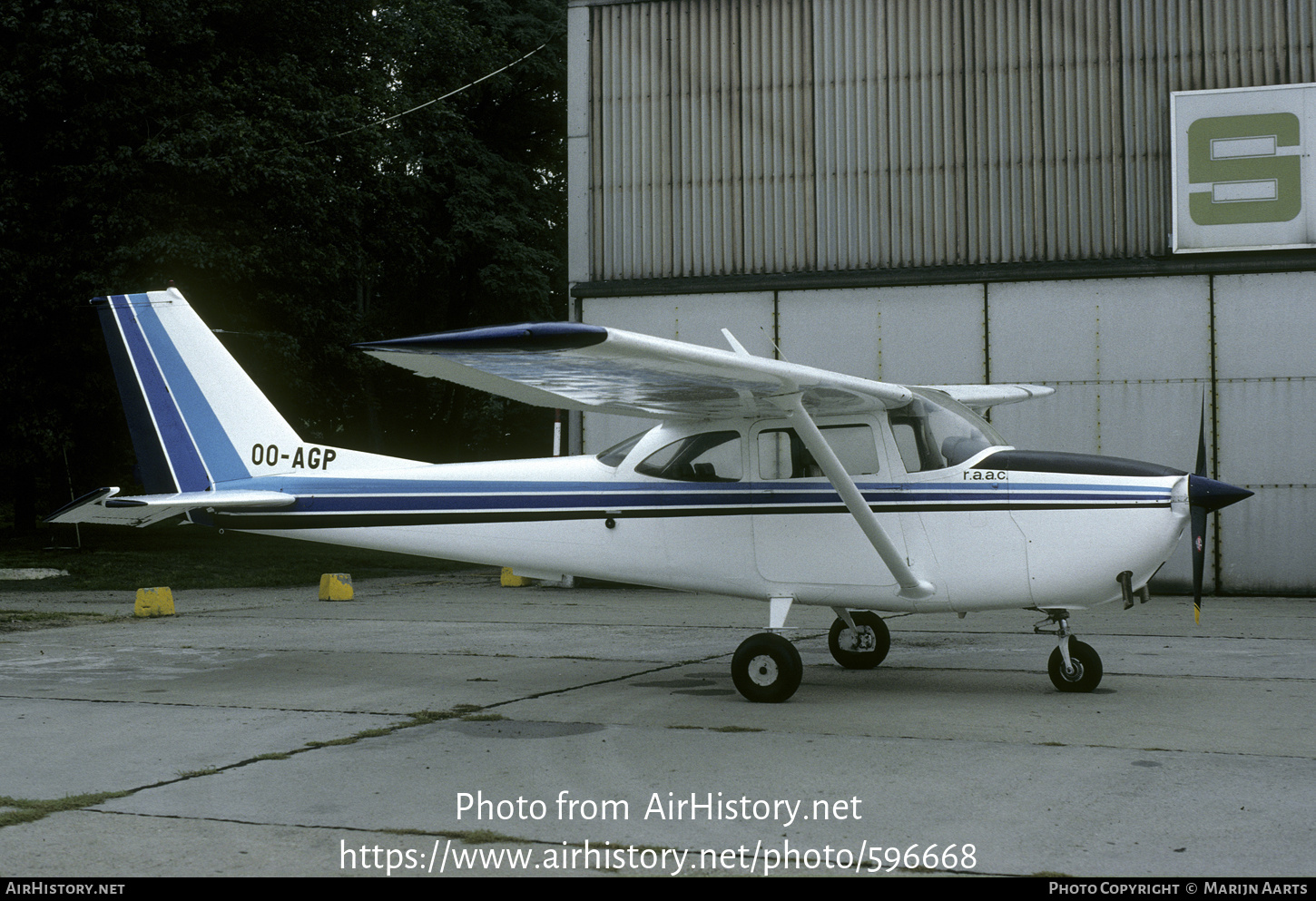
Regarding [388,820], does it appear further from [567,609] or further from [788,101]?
[788,101]

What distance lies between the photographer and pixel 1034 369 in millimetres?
16031

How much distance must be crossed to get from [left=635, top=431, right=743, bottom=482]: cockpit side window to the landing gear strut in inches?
95.5

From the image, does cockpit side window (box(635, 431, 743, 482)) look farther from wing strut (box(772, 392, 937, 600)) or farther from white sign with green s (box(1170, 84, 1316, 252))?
white sign with green s (box(1170, 84, 1316, 252))

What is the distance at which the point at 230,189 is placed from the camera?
2088 cm

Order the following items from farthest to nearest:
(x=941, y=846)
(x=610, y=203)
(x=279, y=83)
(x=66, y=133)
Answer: (x=279, y=83)
(x=66, y=133)
(x=610, y=203)
(x=941, y=846)

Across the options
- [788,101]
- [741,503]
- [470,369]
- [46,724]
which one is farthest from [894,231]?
[46,724]

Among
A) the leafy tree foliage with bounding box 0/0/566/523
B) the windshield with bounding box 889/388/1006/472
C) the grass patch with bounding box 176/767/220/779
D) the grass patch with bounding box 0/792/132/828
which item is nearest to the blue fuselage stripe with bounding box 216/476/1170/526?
the windshield with bounding box 889/388/1006/472

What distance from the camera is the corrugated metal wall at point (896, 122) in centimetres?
1595

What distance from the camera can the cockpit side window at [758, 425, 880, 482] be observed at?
8273mm

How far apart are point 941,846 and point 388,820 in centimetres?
227

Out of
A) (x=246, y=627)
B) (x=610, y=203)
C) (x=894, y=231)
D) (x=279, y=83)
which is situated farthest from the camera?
(x=279, y=83)

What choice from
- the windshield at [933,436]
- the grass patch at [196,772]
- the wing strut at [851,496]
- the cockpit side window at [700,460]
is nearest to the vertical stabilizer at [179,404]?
the cockpit side window at [700,460]

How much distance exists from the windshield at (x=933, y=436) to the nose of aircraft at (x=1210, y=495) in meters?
1.35

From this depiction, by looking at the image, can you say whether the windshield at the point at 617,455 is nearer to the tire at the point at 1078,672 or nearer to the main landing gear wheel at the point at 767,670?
the main landing gear wheel at the point at 767,670
